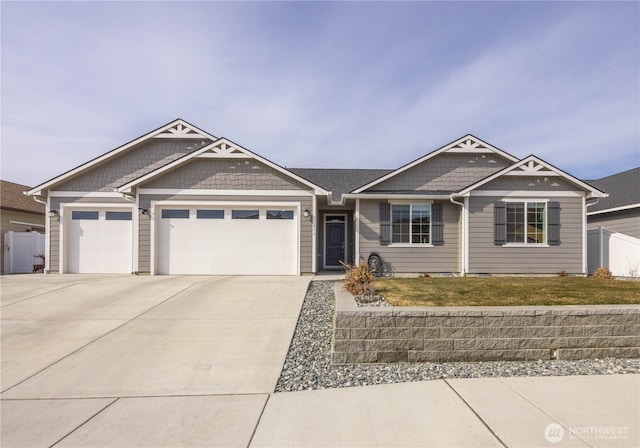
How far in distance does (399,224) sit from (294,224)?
12.0 feet

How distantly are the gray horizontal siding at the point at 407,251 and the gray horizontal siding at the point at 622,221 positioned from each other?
7.58m

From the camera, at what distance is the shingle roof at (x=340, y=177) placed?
15551 millimetres

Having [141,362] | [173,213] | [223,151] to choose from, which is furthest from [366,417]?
[173,213]

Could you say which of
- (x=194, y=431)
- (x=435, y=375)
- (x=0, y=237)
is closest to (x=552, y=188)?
(x=435, y=375)

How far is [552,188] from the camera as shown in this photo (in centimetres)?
1205

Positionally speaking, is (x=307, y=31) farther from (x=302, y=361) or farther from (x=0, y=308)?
(x=0, y=308)

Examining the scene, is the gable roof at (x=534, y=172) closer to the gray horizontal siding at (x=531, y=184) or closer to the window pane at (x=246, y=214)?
the gray horizontal siding at (x=531, y=184)

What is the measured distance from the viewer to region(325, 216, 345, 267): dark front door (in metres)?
14.5

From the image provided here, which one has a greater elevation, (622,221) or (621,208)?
(621,208)

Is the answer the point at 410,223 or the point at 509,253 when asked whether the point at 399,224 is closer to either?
the point at 410,223

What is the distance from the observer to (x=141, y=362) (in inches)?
189

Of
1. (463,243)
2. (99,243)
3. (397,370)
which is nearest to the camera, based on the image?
(397,370)

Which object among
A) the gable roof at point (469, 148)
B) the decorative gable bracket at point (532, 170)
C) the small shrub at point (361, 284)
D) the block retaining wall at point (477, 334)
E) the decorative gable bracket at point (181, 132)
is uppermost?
the decorative gable bracket at point (181, 132)

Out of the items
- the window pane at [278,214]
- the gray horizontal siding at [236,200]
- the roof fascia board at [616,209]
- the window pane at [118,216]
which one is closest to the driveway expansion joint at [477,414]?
the gray horizontal siding at [236,200]
